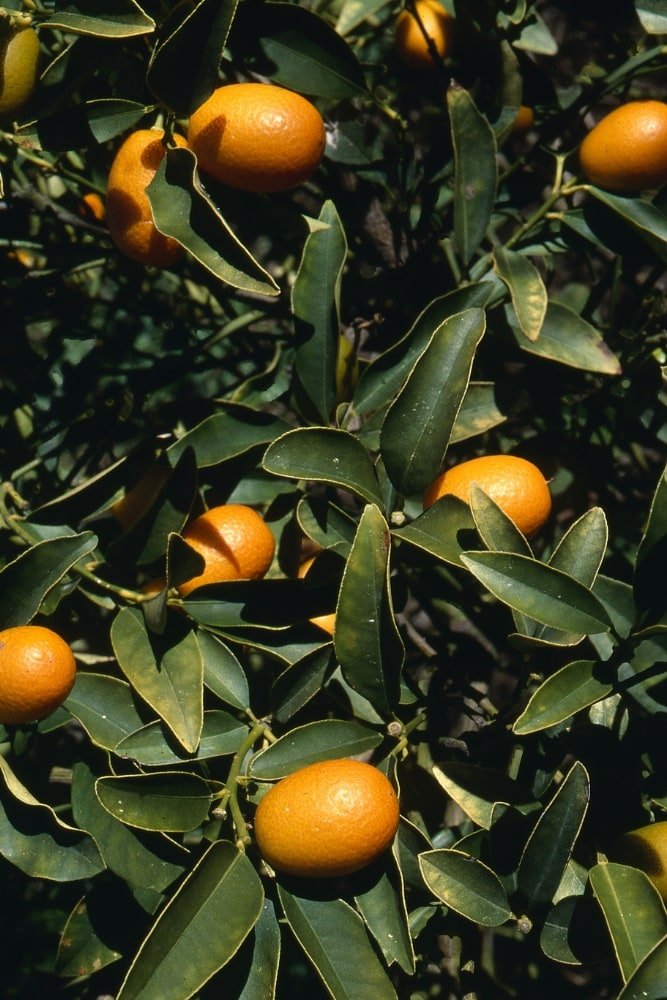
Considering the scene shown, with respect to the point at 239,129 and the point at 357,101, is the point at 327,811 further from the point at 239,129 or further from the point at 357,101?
the point at 357,101

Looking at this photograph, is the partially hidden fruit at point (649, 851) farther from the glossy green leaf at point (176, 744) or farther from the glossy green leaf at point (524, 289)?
the glossy green leaf at point (524, 289)

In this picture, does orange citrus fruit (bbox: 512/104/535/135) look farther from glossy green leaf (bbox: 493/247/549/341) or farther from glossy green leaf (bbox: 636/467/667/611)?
glossy green leaf (bbox: 636/467/667/611)

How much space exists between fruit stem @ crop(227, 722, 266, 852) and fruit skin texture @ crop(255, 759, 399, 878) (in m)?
0.02

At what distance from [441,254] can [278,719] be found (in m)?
0.81

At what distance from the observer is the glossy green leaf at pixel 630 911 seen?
33.0 inches

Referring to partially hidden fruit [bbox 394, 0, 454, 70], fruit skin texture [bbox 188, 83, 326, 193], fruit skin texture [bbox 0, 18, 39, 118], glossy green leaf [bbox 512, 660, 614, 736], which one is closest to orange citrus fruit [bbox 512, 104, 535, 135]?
partially hidden fruit [bbox 394, 0, 454, 70]

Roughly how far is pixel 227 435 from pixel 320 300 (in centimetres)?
21

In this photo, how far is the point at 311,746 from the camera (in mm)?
958

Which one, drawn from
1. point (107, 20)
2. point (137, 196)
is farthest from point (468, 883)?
point (107, 20)

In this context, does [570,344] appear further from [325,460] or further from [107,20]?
[107,20]

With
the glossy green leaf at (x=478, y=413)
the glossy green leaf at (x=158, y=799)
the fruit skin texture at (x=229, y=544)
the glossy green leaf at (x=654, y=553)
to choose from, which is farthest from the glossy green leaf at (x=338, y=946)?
the glossy green leaf at (x=478, y=413)

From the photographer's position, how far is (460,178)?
3.67 ft

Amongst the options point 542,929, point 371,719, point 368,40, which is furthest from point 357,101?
point 542,929

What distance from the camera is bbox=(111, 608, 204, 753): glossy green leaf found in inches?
37.7
